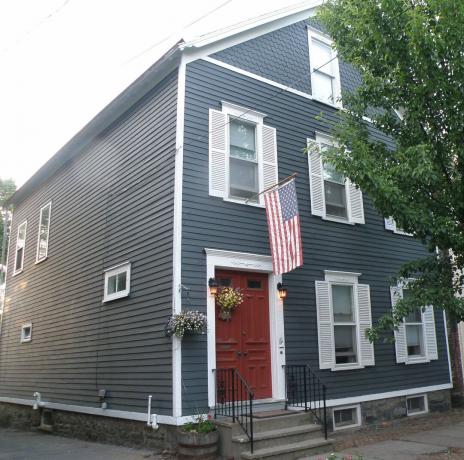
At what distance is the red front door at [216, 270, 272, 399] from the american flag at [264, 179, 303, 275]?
100cm

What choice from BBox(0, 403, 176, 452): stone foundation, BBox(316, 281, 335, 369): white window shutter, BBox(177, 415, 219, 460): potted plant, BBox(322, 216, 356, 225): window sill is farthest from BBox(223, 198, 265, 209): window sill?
BBox(0, 403, 176, 452): stone foundation

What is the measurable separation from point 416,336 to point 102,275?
7.36 m

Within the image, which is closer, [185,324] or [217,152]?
[185,324]

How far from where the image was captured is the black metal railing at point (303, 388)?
9.02 metres

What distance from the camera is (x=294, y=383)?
364 inches

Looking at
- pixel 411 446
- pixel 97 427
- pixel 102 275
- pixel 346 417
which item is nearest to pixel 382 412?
pixel 346 417

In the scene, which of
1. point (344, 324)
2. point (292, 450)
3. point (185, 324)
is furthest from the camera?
point (344, 324)

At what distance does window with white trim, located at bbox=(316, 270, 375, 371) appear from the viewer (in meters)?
10.1

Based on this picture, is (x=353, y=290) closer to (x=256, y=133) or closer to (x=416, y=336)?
(x=416, y=336)

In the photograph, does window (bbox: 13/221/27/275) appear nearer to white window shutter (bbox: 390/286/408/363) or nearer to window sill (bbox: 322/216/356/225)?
window sill (bbox: 322/216/356/225)

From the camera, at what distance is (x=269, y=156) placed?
10.2 m

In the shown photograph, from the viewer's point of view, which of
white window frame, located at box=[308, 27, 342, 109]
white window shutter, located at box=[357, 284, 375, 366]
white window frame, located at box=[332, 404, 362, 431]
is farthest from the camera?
white window frame, located at box=[308, 27, 342, 109]

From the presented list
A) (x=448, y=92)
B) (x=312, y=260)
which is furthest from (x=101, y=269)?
(x=448, y=92)

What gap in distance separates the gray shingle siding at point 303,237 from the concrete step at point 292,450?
3.97 feet
